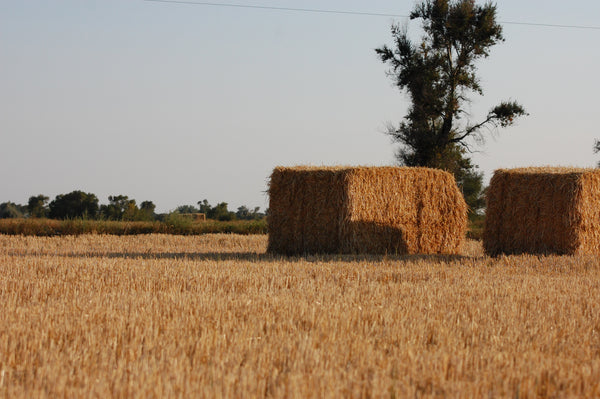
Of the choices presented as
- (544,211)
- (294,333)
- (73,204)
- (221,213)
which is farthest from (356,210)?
(73,204)

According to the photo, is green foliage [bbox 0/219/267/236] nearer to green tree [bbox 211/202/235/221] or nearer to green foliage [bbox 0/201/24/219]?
green tree [bbox 211/202/235/221]

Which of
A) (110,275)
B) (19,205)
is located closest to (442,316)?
(110,275)

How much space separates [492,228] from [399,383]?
1032 cm

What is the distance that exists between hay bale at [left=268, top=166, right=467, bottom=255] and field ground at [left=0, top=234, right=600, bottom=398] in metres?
3.61

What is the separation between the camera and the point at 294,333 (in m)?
5.61

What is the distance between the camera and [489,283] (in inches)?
364

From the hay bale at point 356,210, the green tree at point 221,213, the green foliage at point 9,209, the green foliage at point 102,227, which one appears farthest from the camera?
the green foliage at point 9,209

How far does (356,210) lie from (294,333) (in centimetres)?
822

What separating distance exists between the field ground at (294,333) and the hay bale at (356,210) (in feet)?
11.8

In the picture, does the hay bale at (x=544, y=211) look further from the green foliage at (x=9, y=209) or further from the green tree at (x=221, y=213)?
the green foliage at (x=9, y=209)

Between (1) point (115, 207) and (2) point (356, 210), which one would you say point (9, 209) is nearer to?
(1) point (115, 207)

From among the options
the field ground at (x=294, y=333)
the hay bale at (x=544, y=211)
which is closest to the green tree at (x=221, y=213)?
the hay bale at (x=544, y=211)

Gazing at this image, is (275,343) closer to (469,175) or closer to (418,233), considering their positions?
(418,233)

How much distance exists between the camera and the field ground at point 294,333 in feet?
13.9
